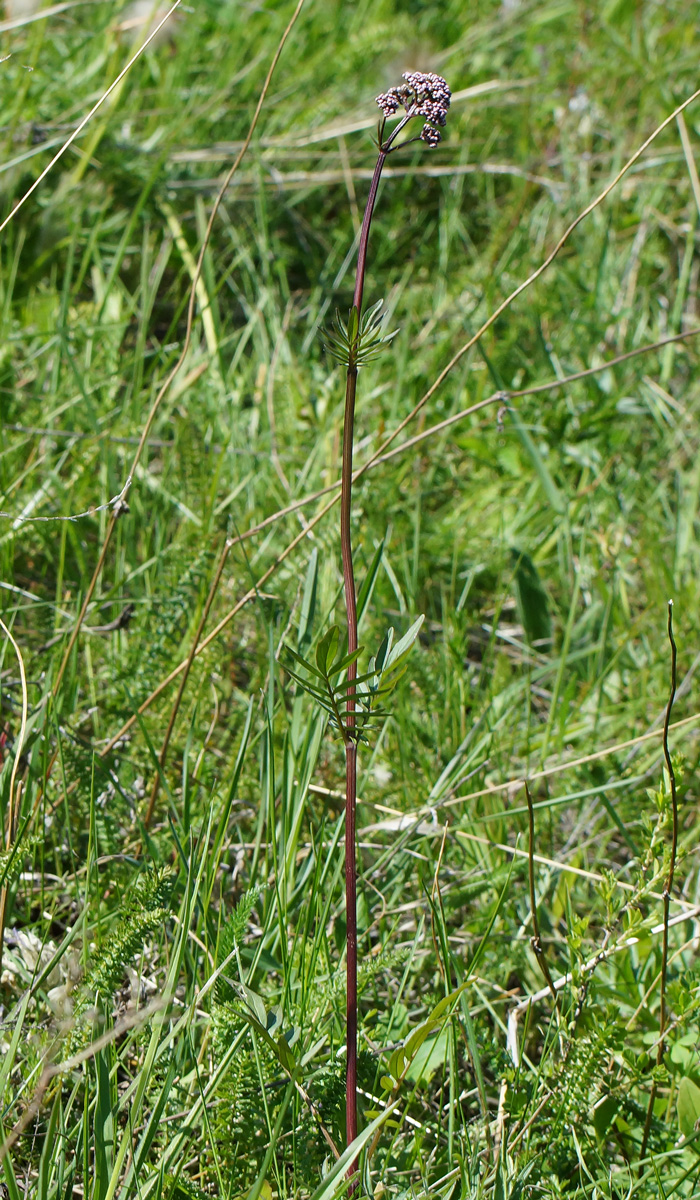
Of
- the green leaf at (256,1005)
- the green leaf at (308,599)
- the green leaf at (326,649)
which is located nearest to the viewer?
the green leaf at (326,649)

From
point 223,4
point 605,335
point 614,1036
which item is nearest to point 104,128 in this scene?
point 223,4

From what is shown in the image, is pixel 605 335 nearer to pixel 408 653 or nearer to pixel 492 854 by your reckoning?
pixel 492 854

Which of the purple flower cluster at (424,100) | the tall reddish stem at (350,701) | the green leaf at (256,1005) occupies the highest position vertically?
Result: the purple flower cluster at (424,100)

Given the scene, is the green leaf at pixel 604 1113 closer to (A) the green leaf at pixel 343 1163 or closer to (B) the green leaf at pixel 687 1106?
(B) the green leaf at pixel 687 1106

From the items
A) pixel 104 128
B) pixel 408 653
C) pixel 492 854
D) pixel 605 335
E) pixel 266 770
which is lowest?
pixel 492 854

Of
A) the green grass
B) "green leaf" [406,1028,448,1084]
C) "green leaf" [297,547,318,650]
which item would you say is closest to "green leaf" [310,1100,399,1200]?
the green grass

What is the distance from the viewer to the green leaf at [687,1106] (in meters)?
1.36

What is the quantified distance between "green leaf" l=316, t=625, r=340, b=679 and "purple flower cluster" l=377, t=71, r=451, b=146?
48cm

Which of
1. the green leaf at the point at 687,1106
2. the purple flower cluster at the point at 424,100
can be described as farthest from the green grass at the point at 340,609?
the purple flower cluster at the point at 424,100

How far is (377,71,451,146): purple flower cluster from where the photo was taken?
0.94m

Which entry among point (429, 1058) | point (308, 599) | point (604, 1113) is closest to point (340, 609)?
point (308, 599)

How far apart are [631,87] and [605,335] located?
1236 mm

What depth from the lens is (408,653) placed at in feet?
3.17

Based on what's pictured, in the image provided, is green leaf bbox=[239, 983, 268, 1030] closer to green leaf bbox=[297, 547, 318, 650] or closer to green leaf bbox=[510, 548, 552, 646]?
green leaf bbox=[297, 547, 318, 650]
